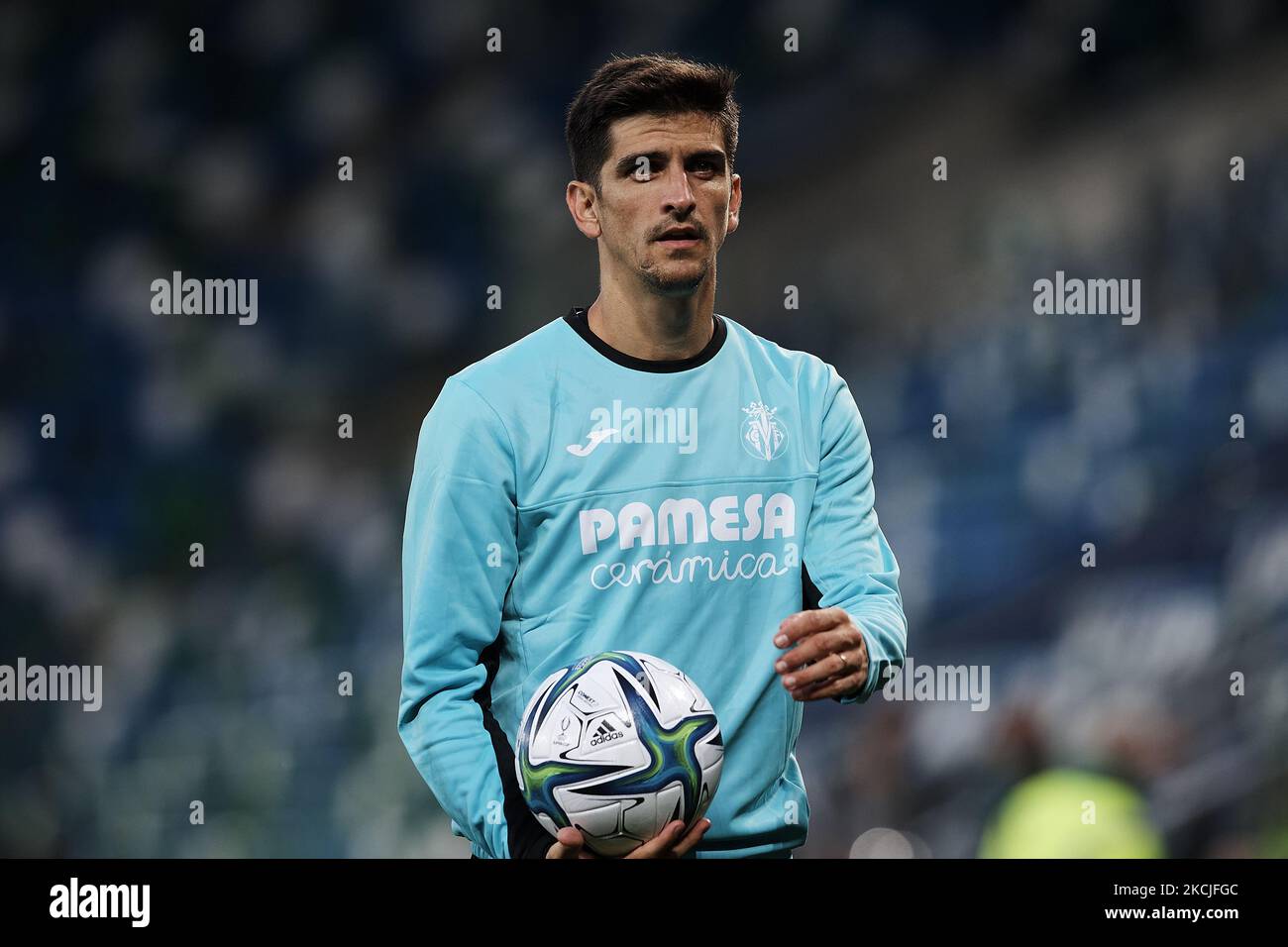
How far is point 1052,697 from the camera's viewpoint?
16.5 feet

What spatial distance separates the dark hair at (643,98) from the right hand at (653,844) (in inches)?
54.9

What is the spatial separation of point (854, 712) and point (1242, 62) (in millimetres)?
2838

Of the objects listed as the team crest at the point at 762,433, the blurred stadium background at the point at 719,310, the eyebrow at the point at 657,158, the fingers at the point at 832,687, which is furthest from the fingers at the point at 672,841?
the blurred stadium background at the point at 719,310

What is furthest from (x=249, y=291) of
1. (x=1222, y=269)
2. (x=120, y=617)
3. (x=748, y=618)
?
(x=1222, y=269)

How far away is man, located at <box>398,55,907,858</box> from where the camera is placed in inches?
111

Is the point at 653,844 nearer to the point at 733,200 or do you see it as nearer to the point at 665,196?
the point at 665,196

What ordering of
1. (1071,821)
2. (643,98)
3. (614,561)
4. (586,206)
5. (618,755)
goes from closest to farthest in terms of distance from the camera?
1. (618,755)
2. (614,561)
3. (643,98)
4. (586,206)
5. (1071,821)

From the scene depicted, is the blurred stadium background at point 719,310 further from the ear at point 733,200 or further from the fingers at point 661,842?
the fingers at point 661,842

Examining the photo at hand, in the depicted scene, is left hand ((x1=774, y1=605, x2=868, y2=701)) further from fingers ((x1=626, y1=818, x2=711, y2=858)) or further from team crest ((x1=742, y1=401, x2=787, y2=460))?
team crest ((x1=742, y1=401, x2=787, y2=460))

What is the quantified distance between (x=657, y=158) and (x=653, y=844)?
1.43 m

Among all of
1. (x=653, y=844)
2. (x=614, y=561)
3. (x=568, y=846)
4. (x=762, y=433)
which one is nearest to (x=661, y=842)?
(x=653, y=844)

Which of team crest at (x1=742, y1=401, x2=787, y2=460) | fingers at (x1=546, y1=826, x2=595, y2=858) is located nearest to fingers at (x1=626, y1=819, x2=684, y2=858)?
fingers at (x1=546, y1=826, x2=595, y2=858)

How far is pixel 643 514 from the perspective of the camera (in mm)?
2916

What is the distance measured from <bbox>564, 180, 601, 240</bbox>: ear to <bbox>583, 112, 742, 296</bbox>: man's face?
0.04 metres
